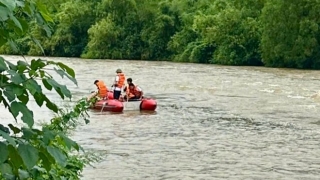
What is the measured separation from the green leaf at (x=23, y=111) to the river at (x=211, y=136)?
4.32 meters

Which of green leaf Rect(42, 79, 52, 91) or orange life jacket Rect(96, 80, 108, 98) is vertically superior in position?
green leaf Rect(42, 79, 52, 91)

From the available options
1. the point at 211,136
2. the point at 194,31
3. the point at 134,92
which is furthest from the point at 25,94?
the point at 194,31

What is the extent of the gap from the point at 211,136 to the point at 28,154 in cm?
1446

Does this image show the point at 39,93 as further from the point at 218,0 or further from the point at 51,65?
the point at 218,0

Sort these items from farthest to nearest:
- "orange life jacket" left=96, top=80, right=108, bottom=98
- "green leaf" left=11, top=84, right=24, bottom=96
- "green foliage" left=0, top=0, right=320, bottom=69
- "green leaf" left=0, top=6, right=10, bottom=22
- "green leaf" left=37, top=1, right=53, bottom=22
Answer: "green foliage" left=0, top=0, right=320, bottom=69 < "orange life jacket" left=96, top=80, right=108, bottom=98 < "green leaf" left=37, top=1, right=53, bottom=22 < "green leaf" left=11, top=84, right=24, bottom=96 < "green leaf" left=0, top=6, right=10, bottom=22

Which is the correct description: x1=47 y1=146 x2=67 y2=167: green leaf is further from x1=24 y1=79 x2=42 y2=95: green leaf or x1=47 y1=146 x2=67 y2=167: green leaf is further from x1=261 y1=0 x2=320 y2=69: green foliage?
x1=261 y1=0 x2=320 y2=69: green foliage

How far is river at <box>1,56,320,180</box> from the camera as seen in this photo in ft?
39.8

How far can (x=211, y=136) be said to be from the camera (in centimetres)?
1622

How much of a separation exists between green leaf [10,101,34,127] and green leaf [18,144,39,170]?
75 mm

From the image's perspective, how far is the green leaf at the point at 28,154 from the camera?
187cm

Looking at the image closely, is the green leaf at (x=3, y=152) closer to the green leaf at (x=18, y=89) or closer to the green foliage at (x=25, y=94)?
the green foliage at (x=25, y=94)

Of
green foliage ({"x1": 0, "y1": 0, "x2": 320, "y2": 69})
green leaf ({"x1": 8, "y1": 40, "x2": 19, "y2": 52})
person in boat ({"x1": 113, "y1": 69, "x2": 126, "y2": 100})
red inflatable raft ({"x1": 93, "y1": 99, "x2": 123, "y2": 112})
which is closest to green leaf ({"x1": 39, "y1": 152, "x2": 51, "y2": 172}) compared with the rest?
green leaf ({"x1": 8, "y1": 40, "x2": 19, "y2": 52})

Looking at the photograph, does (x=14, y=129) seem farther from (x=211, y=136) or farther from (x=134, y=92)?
(x=134, y=92)

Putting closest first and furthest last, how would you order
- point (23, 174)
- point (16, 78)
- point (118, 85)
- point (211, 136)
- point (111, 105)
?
point (16, 78) < point (23, 174) < point (211, 136) < point (111, 105) < point (118, 85)
